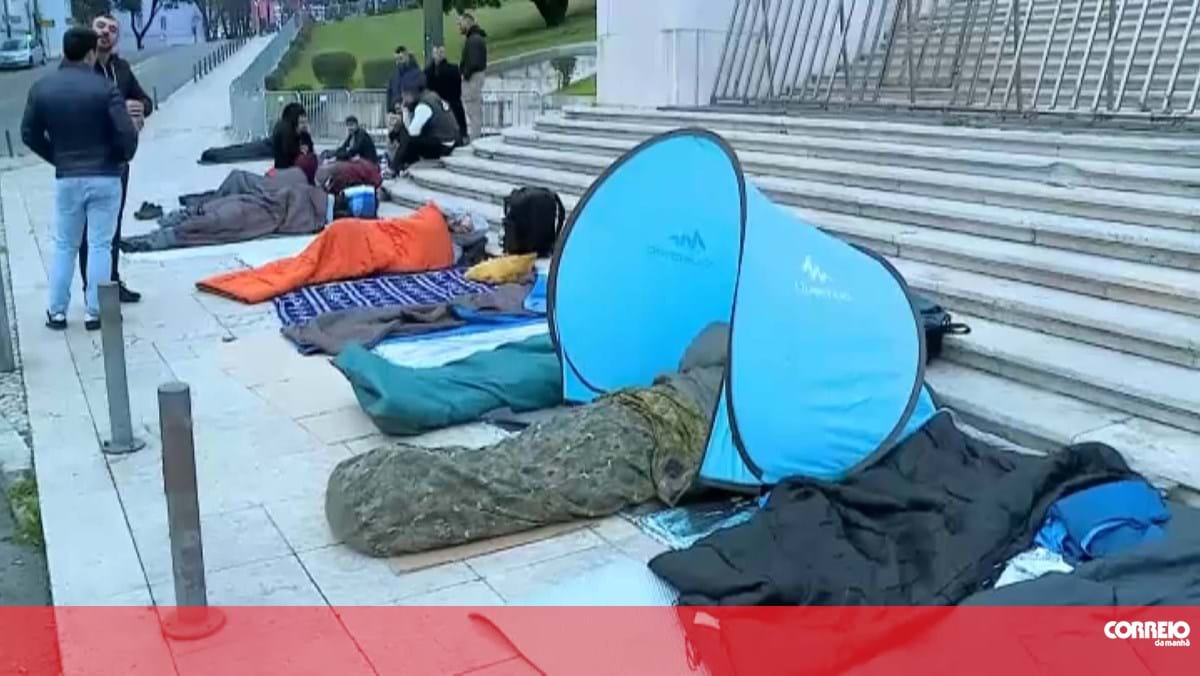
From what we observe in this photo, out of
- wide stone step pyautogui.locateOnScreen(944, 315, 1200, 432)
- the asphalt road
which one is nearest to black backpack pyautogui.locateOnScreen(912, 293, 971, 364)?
wide stone step pyautogui.locateOnScreen(944, 315, 1200, 432)

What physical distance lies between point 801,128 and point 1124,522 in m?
6.47

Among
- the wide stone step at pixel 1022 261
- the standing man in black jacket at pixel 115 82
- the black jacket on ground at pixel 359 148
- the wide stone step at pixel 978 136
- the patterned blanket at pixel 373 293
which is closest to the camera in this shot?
the wide stone step at pixel 1022 261

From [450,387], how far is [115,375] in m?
1.54

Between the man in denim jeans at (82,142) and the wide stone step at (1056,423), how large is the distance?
16.5 ft

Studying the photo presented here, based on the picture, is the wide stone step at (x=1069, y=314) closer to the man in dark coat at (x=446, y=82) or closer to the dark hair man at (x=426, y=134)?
the dark hair man at (x=426, y=134)

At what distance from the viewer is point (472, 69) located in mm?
15773

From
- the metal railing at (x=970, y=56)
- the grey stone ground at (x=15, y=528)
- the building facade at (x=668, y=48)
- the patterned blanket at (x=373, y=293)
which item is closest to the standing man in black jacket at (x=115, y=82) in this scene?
the patterned blanket at (x=373, y=293)

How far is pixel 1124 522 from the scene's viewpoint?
158 inches

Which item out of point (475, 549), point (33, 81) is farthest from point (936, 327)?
point (33, 81)

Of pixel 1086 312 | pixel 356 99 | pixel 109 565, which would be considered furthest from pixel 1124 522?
pixel 356 99

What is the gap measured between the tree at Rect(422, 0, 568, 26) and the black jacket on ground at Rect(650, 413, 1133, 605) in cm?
3915

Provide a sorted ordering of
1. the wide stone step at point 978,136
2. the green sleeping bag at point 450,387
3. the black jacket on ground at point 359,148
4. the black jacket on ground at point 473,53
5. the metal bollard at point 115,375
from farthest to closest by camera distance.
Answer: the black jacket on ground at point 473,53
the black jacket on ground at point 359,148
the wide stone step at point 978,136
the green sleeping bag at point 450,387
the metal bollard at point 115,375

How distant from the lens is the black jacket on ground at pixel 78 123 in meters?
6.97

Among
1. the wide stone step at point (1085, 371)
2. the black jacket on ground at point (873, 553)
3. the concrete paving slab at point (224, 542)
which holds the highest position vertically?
the wide stone step at point (1085, 371)
